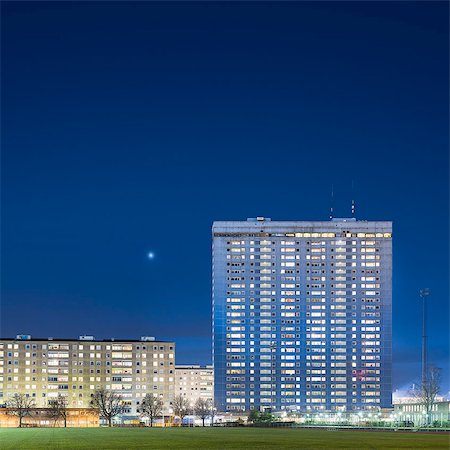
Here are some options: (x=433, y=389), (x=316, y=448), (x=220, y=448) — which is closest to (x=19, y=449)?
(x=220, y=448)

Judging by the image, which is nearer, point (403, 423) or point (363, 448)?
point (363, 448)

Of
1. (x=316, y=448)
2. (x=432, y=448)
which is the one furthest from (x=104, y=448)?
(x=432, y=448)

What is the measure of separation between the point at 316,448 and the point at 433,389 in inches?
5343

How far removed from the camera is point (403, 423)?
170 meters

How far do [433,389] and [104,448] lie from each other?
140654mm

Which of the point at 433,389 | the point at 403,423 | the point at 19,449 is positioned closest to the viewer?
the point at 19,449

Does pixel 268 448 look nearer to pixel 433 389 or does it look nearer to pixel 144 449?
pixel 144 449

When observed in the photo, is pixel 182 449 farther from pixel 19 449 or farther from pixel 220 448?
pixel 19 449

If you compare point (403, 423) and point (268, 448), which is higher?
point (268, 448)

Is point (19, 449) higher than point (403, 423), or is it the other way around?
point (19, 449)

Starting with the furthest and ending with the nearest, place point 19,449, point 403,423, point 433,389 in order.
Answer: point 433,389 < point 403,423 < point 19,449

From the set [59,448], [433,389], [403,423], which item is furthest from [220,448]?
[433,389]

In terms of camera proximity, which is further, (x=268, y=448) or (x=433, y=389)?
(x=433, y=389)

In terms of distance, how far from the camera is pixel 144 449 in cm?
7331
